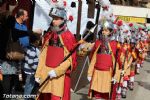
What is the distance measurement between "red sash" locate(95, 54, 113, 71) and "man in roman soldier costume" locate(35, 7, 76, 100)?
139 centimetres

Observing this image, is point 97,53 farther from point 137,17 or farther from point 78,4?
point 137,17

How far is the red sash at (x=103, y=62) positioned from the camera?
826cm

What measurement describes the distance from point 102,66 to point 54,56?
5.36 ft

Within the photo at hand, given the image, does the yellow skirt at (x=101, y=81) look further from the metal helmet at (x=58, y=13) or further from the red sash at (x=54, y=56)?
the metal helmet at (x=58, y=13)

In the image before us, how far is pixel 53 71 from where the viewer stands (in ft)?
22.2

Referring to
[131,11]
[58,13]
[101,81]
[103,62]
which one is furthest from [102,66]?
[131,11]

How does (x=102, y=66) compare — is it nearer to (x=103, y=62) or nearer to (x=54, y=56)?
(x=103, y=62)

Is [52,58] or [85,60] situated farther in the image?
[85,60]

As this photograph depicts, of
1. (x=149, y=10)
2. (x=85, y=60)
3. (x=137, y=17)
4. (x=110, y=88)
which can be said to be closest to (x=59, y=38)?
(x=110, y=88)

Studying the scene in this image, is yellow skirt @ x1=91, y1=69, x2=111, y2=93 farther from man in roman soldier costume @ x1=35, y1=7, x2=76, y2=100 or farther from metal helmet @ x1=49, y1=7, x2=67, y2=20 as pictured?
metal helmet @ x1=49, y1=7, x2=67, y2=20

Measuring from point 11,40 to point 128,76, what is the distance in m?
4.97

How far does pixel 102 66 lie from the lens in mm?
8273

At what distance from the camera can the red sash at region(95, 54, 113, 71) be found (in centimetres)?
826

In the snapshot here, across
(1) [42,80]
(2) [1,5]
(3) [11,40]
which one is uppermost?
(2) [1,5]
